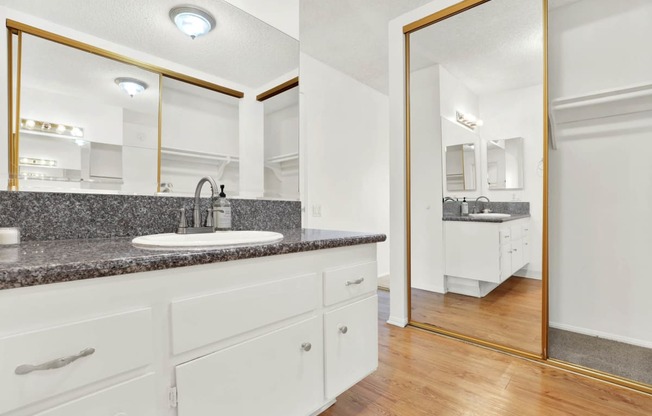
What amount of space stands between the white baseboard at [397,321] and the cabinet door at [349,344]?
105 cm

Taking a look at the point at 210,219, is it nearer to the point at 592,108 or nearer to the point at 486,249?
the point at 486,249

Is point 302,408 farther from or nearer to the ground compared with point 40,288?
nearer to the ground

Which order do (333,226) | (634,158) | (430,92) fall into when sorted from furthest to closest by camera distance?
(333,226) → (430,92) → (634,158)

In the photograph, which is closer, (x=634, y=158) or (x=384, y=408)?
(x=384, y=408)

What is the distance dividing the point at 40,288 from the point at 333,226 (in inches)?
112

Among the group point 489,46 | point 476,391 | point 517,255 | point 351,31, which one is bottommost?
point 476,391

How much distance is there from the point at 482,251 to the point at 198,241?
2096 millimetres

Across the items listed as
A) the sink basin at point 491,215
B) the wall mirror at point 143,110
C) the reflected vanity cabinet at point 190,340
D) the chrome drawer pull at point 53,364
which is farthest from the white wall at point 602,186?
the chrome drawer pull at point 53,364

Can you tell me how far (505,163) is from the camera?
6.86 ft

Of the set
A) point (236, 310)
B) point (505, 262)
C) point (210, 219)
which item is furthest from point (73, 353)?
point (505, 262)

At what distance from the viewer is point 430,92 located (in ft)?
7.95

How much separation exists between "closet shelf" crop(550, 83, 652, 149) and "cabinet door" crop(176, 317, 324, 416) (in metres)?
2.16

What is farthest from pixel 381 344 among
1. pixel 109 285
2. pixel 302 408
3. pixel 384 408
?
pixel 109 285

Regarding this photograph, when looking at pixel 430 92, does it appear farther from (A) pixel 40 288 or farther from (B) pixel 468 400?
(A) pixel 40 288
